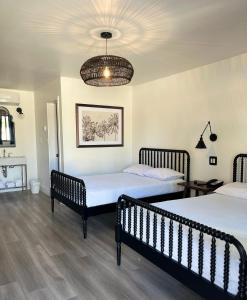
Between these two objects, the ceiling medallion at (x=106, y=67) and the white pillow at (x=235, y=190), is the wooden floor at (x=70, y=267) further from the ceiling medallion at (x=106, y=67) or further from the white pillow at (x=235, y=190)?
the ceiling medallion at (x=106, y=67)

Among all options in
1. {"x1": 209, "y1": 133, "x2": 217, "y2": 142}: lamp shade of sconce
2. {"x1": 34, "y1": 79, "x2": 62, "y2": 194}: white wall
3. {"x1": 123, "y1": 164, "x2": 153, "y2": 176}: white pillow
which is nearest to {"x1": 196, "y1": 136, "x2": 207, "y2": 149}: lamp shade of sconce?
{"x1": 209, "y1": 133, "x2": 217, "y2": 142}: lamp shade of sconce

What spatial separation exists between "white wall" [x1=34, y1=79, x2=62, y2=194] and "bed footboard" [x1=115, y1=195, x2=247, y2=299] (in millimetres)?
3236

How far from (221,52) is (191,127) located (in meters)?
1.27

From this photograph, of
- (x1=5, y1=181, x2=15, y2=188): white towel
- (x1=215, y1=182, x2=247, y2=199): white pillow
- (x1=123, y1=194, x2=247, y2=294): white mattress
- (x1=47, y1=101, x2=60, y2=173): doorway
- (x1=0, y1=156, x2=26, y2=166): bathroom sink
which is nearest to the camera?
(x1=123, y1=194, x2=247, y2=294): white mattress

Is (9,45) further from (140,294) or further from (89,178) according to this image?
(140,294)

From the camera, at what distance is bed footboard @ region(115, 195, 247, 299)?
4.85 ft

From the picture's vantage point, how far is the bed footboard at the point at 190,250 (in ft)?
4.85

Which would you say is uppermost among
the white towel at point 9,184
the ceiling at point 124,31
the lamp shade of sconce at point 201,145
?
the ceiling at point 124,31

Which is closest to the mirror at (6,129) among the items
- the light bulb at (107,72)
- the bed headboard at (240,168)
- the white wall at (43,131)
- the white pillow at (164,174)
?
the white wall at (43,131)

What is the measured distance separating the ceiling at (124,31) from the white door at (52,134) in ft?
4.77

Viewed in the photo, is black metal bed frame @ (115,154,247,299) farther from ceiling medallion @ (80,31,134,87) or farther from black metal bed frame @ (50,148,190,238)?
ceiling medallion @ (80,31,134,87)

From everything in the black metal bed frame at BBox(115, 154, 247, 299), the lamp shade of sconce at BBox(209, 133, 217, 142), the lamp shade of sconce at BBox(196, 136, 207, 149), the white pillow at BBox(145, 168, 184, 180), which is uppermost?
the lamp shade of sconce at BBox(209, 133, 217, 142)

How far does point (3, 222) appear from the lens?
383cm

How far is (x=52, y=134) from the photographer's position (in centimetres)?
531
